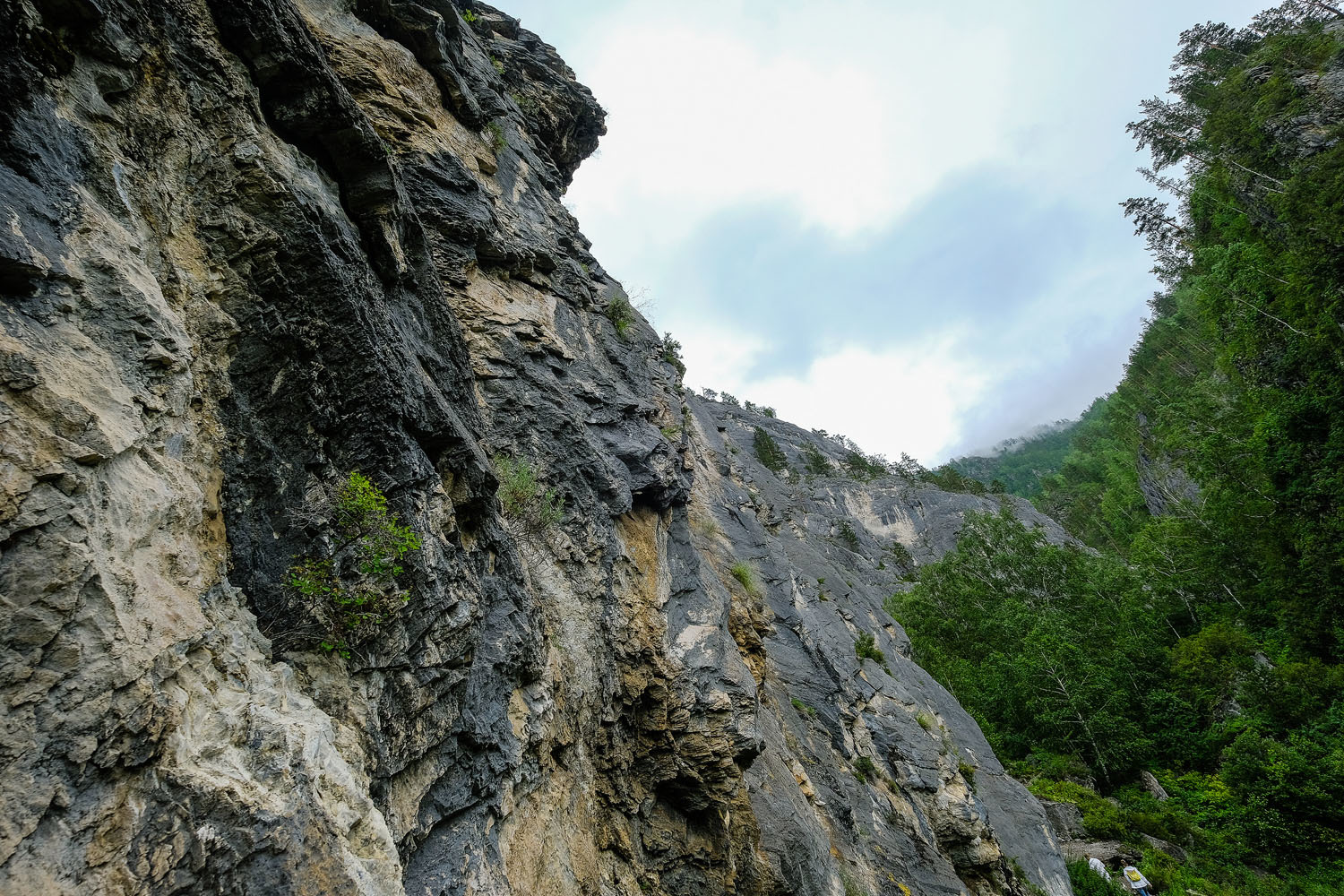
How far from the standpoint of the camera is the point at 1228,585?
96.5ft

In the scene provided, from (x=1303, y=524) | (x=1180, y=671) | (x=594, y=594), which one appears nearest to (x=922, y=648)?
(x=1180, y=671)

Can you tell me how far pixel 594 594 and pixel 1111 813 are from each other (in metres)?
26.1

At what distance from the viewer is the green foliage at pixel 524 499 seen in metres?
8.07

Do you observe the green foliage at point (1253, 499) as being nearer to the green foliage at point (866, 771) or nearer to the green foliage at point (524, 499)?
the green foliage at point (866, 771)

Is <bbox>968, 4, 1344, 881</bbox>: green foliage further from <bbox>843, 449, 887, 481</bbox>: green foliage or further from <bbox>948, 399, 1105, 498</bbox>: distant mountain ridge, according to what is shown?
<bbox>948, 399, 1105, 498</bbox>: distant mountain ridge

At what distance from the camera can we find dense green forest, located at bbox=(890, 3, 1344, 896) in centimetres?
1992

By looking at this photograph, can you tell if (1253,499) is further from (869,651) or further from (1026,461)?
(1026,461)

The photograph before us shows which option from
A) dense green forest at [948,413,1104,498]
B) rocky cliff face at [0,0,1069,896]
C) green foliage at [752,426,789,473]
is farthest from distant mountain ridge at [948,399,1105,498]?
rocky cliff face at [0,0,1069,896]

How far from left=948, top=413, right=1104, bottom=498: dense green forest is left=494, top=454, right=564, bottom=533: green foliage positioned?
127 meters

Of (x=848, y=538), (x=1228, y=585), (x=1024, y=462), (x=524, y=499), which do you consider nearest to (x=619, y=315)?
(x=524, y=499)

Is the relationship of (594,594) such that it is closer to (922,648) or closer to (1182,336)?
(922,648)

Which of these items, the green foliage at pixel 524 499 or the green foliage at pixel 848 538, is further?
the green foliage at pixel 848 538

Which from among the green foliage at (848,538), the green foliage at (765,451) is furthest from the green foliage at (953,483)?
the green foliage at (765,451)

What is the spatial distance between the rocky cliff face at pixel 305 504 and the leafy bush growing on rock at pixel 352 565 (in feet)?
0.46
